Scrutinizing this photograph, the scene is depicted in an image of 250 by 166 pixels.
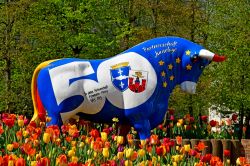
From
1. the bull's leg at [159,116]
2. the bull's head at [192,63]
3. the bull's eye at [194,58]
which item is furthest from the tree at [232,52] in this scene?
the bull's leg at [159,116]

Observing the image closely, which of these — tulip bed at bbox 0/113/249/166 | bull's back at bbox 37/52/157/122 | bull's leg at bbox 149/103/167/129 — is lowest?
tulip bed at bbox 0/113/249/166

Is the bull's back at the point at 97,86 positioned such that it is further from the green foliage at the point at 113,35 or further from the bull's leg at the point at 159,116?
the green foliage at the point at 113,35

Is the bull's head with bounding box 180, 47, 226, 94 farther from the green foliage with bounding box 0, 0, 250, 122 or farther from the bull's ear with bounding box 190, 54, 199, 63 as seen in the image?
the green foliage with bounding box 0, 0, 250, 122

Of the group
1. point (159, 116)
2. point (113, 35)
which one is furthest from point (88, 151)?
point (113, 35)

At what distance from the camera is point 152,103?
840cm

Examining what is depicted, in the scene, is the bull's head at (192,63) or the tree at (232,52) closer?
the bull's head at (192,63)

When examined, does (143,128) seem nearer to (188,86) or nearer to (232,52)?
(188,86)

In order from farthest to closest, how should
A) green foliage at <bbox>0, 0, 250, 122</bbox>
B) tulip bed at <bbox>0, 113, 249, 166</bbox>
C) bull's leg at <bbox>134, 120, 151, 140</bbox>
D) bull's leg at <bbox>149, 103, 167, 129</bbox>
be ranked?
green foliage at <bbox>0, 0, 250, 122</bbox> < bull's leg at <bbox>149, 103, 167, 129</bbox> < bull's leg at <bbox>134, 120, 151, 140</bbox> < tulip bed at <bbox>0, 113, 249, 166</bbox>

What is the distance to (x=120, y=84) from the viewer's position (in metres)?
8.31

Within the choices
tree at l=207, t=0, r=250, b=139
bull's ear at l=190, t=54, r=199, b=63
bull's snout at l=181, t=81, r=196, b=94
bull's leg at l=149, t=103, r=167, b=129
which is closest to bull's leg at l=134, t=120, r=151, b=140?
bull's leg at l=149, t=103, r=167, b=129

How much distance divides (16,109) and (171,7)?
6.72 m

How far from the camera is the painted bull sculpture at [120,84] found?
8.10 m

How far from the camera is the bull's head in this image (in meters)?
8.56

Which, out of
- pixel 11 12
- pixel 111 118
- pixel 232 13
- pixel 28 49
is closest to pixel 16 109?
pixel 28 49
